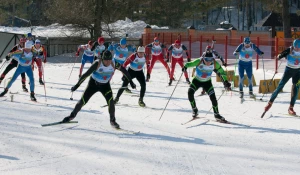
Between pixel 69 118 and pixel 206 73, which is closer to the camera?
pixel 69 118

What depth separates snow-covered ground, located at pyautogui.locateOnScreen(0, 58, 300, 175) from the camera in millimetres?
7613

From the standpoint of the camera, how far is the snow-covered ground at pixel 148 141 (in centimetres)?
761

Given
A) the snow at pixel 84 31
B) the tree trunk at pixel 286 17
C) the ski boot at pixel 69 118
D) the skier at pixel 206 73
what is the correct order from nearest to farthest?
the ski boot at pixel 69 118, the skier at pixel 206 73, the tree trunk at pixel 286 17, the snow at pixel 84 31

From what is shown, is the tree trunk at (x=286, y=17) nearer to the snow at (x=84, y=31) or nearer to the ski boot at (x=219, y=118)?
the snow at (x=84, y=31)

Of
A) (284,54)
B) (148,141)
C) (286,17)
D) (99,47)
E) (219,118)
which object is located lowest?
(148,141)

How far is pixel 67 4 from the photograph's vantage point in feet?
139

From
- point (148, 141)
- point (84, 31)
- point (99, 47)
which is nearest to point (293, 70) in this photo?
point (148, 141)

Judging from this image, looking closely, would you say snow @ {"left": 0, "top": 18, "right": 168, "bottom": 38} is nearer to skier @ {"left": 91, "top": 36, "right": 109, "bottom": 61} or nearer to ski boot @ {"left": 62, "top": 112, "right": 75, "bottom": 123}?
skier @ {"left": 91, "top": 36, "right": 109, "bottom": 61}

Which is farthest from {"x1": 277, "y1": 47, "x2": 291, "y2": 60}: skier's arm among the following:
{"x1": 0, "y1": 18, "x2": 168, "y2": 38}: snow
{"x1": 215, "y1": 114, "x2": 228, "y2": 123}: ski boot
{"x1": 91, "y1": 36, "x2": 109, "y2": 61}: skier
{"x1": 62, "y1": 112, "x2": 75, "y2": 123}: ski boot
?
{"x1": 0, "y1": 18, "x2": 168, "y2": 38}: snow

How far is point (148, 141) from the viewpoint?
9523 mm

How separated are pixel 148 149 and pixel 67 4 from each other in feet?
115

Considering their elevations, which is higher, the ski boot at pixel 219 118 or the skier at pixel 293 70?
the skier at pixel 293 70

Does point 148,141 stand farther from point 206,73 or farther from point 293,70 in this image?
point 293,70

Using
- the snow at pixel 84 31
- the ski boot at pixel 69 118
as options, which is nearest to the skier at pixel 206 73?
the ski boot at pixel 69 118
